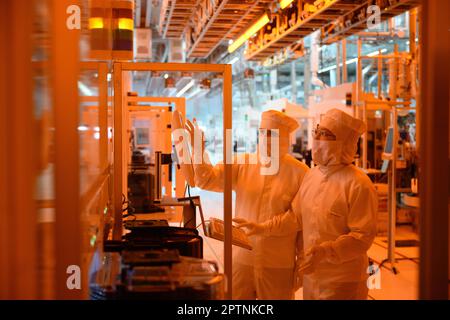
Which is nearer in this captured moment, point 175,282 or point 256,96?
point 175,282

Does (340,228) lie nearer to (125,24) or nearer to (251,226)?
(251,226)

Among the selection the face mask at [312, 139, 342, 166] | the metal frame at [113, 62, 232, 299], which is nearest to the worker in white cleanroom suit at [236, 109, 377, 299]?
the face mask at [312, 139, 342, 166]

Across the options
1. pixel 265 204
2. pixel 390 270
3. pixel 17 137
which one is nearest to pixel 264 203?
pixel 265 204

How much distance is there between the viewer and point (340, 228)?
9.85 feet

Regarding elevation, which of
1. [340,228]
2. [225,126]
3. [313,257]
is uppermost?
[225,126]

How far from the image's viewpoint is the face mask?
10.3ft

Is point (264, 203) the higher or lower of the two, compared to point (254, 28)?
lower

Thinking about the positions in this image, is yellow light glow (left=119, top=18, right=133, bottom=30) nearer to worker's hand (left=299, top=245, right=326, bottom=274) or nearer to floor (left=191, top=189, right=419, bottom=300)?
worker's hand (left=299, top=245, right=326, bottom=274)

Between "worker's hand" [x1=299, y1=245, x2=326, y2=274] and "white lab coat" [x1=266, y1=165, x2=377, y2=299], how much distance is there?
38mm

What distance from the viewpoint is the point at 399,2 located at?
4.42m

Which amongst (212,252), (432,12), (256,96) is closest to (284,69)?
(256,96)

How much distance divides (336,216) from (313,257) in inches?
11.5
